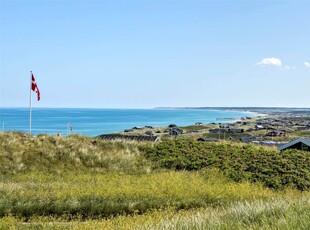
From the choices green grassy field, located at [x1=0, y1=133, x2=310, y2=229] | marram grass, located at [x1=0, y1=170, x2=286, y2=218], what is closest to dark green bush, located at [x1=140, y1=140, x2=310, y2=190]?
green grassy field, located at [x1=0, y1=133, x2=310, y2=229]

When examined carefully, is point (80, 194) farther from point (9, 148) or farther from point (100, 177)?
point (9, 148)

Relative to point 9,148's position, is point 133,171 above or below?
below

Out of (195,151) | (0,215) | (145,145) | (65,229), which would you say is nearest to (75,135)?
(145,145)

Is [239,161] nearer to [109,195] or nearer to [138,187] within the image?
[138,187]

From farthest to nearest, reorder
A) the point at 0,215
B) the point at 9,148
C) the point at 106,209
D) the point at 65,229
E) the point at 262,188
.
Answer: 1. the point at 9,148
2. the point at 262,188
3. the point at 106,209
4. the point at 0,215
5. the point at 65,229

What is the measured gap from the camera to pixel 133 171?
23.0 m

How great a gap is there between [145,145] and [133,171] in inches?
198

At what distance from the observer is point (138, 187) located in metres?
16.8

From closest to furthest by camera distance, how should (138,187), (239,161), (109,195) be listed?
(109,195) → (138,187) → (239,161)

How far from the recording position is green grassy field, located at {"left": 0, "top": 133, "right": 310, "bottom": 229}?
869 centimetres

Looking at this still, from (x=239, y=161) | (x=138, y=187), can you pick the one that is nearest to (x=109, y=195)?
(x=138, y=187)

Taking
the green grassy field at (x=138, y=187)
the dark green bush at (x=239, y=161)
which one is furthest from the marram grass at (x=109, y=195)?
the dark green bush at (x=239, y=161)

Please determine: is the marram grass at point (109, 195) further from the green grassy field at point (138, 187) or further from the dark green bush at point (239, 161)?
the dark green bush at point (239, 161)

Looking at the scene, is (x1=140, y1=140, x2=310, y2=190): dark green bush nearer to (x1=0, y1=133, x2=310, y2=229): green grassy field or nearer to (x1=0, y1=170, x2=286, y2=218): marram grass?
(x1=0, y1=133, x2=310, y2=229): green grassy field
